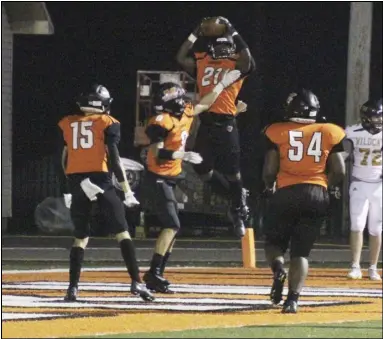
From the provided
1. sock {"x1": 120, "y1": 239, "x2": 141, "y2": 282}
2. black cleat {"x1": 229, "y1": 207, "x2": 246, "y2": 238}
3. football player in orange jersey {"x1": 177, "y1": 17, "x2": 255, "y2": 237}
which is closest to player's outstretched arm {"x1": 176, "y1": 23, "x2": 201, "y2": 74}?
football player in orange jersey {"x1": 177, "y1": 17, "x2": 255, "y2": 237}

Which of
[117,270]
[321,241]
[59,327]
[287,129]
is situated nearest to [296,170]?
[287,129]

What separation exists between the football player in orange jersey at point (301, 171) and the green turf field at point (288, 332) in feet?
3.73

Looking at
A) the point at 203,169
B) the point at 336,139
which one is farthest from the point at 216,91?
the point at 336,139

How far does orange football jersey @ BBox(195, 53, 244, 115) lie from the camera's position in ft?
46.4

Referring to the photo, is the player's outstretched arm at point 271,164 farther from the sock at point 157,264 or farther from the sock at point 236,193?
the sock at point 157,264

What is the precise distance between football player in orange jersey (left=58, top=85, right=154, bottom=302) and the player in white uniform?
13.8ft

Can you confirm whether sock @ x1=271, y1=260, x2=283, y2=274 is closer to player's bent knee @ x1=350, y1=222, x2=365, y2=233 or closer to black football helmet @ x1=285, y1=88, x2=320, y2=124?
black football helmet @ x1=285, y1=88, x2=320, y2=124

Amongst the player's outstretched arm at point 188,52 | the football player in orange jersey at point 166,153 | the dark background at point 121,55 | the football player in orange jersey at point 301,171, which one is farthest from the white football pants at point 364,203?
the dark background at point 121,55

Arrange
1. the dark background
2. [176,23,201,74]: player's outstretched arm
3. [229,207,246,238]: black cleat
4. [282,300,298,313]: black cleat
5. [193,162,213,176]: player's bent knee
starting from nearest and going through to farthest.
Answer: [282,300,298,313]: black cleat < [176,23,201,74]: player's outstretched arm < [193,162,213,176]: player's bent knee < [229,207,246,238]: black cleat < the dark background

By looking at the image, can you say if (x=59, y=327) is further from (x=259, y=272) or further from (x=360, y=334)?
(x=259, y=272)

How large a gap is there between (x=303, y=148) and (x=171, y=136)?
2.16m

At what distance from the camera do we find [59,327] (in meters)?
11.5

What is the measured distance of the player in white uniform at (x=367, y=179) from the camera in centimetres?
1725

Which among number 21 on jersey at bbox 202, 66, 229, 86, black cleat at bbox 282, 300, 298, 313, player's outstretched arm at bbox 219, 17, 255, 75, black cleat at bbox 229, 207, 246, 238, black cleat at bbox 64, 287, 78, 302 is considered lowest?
black cleat at bbox 64, 287, 78, 302
